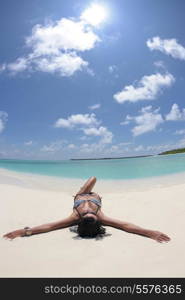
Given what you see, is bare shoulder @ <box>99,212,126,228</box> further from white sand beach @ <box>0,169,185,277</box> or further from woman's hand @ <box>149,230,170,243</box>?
woman's hand @ <box>149,230,170,243</box>

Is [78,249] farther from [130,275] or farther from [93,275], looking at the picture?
[130,275]

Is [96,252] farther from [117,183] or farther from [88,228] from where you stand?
[117,183]

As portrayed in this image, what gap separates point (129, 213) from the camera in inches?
231

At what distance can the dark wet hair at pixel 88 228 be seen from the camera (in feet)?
13.1

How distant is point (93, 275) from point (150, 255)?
977 millimetres

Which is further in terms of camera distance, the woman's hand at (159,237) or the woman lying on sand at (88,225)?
the woman lying on sand at (88,225)

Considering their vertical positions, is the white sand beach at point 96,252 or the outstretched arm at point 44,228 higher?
the outstretched arm at point 44,228

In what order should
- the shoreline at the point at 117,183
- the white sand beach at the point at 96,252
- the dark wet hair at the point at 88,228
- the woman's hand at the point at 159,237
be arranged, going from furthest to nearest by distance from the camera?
the shoreline at the point at 117,183, the dark wet hair at the point at 88,228, the woman's hand at the point at 159,237, the white sand beach at the point at 96,252

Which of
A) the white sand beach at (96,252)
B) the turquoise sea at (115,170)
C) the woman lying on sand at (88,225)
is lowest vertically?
the turquoise sea at (115,170)

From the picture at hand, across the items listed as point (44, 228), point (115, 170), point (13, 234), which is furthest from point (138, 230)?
point (115, 170)

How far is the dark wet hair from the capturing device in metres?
3.99

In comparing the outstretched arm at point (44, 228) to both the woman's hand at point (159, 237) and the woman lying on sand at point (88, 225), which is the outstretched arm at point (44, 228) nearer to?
the woman lying on sand at point (88, 225)

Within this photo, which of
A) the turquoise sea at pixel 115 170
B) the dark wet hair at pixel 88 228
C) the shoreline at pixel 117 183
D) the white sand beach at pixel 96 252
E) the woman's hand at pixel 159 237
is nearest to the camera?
the white sand beach at pixel 96 252

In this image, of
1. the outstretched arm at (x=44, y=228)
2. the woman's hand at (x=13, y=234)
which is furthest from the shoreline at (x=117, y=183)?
the woman's hand at (x=13, y=234)
